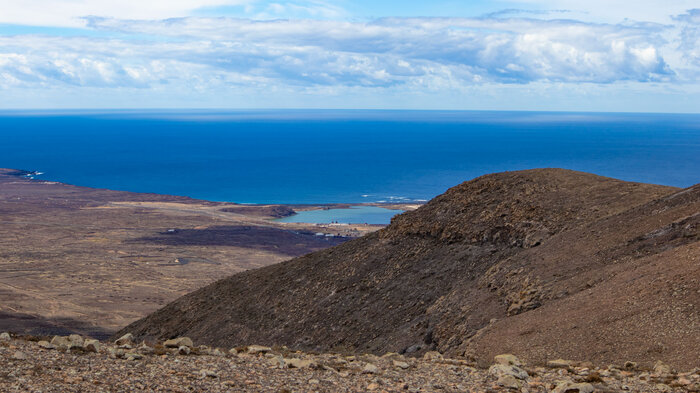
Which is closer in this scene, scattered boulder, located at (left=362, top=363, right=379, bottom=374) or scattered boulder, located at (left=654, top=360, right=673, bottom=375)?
scattered boulder, located at (left=654, top=360, right=673, bottom=375)

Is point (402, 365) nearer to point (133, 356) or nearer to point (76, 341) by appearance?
point (133, 356)

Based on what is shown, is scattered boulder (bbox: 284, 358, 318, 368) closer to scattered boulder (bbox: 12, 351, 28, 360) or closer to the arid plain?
scattered boulder (bbox: 12, 351, 28, 360)

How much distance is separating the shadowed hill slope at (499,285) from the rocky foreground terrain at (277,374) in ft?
4.53

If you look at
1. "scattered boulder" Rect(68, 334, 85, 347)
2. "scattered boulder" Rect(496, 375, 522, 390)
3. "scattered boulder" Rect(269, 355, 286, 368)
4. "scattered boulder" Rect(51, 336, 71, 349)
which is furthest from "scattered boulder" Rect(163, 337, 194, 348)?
"scattered boulder" Rect(496, 375, 522, 390)

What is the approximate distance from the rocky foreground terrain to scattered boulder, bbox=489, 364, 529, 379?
19 millimetres

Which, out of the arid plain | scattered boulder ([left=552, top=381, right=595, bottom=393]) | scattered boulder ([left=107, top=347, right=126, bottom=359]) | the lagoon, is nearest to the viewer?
scattered boulder ([left=552, top=381, right=595, bottom=393])

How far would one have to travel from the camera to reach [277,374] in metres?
12.3

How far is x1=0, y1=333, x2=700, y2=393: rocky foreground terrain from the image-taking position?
431 inches

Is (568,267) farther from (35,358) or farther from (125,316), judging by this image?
(125,316)

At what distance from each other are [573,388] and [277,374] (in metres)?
5.30

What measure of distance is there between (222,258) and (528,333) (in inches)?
2236

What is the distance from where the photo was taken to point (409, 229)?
2744cm

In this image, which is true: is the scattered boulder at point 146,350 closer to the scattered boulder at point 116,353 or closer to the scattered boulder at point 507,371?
the scattered boulder at point 116,353

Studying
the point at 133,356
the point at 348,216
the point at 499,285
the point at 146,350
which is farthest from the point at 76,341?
the point at 348,216
